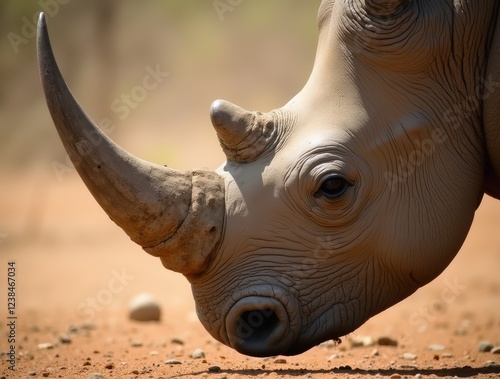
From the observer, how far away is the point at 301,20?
1145 inches

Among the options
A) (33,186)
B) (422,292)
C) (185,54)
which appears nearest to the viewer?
(422,292)

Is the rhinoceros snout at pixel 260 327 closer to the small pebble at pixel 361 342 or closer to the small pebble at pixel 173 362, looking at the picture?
the small pebble at pixel 173 362

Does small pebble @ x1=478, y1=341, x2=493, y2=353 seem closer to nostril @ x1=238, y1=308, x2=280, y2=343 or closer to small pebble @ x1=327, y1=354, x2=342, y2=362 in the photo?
small pebble @ x1=327, y1=354, x2=342, y2=362

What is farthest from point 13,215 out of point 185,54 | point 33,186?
point 185,54

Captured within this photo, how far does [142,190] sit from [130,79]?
23.1 meters

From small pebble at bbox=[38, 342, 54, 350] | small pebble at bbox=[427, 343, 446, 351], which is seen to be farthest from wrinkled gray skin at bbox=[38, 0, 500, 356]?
small pebble at bbox=[38, 342, 54, 350]

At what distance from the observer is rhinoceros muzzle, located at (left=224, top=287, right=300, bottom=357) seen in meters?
5.25

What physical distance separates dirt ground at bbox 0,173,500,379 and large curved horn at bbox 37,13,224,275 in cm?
81

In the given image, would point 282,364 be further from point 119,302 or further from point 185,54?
point 185,54

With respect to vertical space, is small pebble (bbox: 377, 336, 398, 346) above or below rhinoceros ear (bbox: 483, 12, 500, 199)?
below

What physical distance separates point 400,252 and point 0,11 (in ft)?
65.8

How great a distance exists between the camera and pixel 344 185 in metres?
5.39

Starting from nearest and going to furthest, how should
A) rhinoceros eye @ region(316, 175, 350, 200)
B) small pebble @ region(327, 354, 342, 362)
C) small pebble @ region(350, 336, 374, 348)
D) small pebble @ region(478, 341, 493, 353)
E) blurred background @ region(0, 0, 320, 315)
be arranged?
rhinoceros eye @ region(316, 175, 350, 200), small pebble @ region(327, 354, 342, 362), small pebble @ region(478, 341, 493, 353), small pebble @ region(350, 336, 374, 348), blurred background @ region(0, 0, 320, 315)

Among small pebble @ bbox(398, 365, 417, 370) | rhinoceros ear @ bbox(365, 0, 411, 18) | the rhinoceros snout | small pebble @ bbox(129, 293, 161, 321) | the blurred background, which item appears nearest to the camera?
the rhinoceros snout
